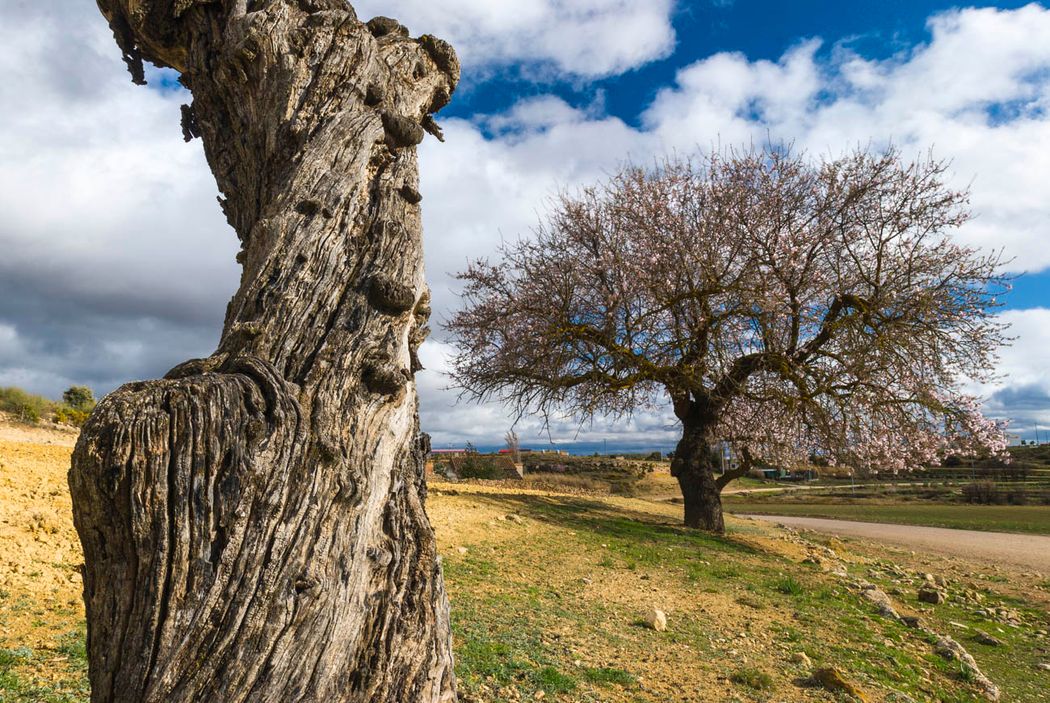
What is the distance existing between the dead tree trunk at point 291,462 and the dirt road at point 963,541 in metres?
15.1

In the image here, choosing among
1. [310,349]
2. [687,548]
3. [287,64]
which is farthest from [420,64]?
[687,548]

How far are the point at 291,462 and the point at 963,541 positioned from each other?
19597 mm

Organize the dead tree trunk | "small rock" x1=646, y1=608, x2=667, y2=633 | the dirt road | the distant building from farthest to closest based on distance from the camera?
1. the distant building
2. the dirt road
3. "small rock" x1=646, y1=608, x2=667, y2=633
4. the dead tree trunk

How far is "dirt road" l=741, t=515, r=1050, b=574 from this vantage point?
13969mm

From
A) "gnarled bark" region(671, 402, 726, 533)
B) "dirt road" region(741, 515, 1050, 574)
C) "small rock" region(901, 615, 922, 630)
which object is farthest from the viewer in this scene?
"gnarled bark" region(671, 402, 726, 533)

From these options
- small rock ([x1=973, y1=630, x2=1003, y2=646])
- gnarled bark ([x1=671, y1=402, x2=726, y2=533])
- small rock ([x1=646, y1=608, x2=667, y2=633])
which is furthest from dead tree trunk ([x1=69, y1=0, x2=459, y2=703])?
gnarled bark ([x1=671, y1=402, x2=726, y2=533])

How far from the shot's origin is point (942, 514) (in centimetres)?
2433

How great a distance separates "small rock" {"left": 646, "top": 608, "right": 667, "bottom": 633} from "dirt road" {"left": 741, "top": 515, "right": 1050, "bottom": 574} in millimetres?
10662

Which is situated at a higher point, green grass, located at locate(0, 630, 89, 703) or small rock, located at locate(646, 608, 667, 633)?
green grass, located at locate(0, 630, 89, 703)

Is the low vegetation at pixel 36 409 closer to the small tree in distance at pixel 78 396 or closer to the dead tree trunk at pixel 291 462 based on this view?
the small tree in distance at pixel 78 396

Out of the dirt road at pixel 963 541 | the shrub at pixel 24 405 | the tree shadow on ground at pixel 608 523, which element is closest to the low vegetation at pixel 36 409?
the shrub at pixel 24 405

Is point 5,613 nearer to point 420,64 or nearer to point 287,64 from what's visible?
point 287,64

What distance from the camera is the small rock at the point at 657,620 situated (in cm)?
680

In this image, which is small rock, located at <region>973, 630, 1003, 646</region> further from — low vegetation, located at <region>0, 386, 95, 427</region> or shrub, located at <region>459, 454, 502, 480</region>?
low vegetation, located at <region>0, 386, 95, 427</region>
